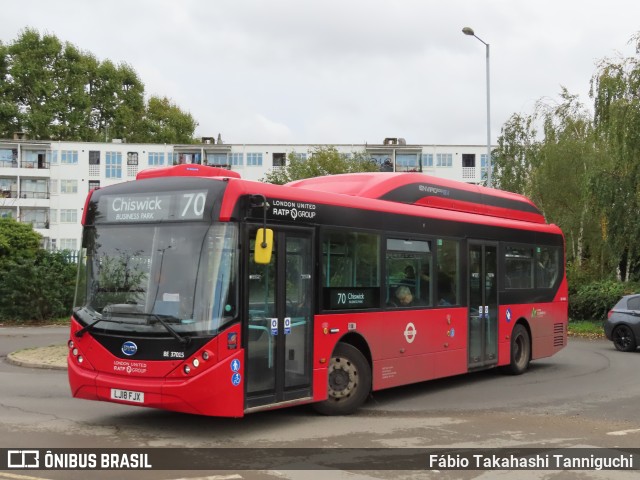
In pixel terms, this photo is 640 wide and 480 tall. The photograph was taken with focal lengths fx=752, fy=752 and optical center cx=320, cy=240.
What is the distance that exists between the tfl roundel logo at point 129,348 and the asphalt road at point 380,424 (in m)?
0.94

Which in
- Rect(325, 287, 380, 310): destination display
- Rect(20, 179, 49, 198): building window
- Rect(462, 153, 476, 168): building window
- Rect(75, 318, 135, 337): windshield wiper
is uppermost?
Rect(462, 153, 476, 168): building window

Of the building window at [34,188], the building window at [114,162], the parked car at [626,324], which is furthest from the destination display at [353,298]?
the building window at [34,188]

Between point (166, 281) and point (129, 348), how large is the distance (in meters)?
0.84

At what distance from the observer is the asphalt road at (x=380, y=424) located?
795 cm

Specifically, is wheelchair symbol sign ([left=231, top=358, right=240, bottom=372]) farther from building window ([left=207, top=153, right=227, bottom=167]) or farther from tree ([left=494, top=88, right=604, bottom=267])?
building window ([left=207, top=153, right=227, bottom=167])

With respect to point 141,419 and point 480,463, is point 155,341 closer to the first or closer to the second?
point 141,419

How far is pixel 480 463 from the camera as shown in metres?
7.31

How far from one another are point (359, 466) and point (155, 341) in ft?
8.62

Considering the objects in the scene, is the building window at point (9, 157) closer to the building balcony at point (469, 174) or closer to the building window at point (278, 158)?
the building window at point (278, 158)

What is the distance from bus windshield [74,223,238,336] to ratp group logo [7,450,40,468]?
163 centimetres

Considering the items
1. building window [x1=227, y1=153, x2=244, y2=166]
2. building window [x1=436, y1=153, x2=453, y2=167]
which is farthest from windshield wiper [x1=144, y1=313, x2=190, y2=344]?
building window [x1=436, y1=153, x2=453, y2=167]

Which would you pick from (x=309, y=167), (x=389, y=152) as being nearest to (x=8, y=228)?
(x=309, y=167)

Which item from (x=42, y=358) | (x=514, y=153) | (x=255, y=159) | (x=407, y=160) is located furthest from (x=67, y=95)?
(x=42, y=358)

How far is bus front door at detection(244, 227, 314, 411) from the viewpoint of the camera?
337 inches
